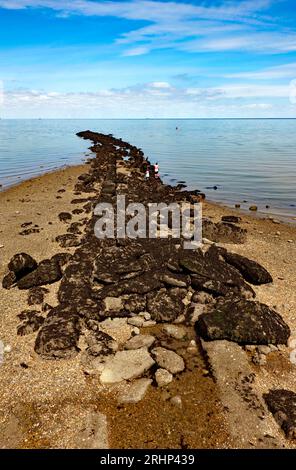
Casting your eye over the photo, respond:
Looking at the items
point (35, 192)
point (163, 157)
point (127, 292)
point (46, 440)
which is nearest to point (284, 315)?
point (127, 292)

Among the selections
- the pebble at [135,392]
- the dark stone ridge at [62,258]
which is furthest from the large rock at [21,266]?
the pebble at [135,392]

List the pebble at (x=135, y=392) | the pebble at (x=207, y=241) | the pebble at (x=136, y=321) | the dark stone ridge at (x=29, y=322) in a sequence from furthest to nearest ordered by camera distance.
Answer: the pebble at (x=207, y=241)
the pebble at (x=136, y=321)
the dark stone ridge at (x=29, y=322)
the pebble at (x=135, y=392)

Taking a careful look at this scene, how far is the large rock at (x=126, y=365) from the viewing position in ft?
29.9

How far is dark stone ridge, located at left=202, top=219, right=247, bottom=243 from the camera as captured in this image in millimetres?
19062

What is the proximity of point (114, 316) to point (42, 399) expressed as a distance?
3.80 metres

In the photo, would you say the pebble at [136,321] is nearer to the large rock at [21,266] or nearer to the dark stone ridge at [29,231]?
the large rock at [21,266]

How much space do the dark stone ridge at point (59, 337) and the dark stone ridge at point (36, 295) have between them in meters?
1.47

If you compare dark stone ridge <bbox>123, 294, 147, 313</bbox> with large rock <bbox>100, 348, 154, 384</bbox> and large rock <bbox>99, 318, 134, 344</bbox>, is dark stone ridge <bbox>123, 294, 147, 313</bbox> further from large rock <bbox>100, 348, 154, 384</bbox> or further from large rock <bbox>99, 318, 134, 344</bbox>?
large rock <bbox>100, 348, 154, 384</bbox>

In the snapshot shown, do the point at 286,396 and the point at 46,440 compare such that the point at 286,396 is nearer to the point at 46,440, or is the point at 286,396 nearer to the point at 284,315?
the point at 284,315

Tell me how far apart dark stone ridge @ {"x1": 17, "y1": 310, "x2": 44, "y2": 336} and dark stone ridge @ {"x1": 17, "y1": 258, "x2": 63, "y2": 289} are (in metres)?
1.94

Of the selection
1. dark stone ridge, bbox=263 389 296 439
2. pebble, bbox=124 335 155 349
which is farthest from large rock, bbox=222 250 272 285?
dark stone ridge, bbox=263 389 296 439

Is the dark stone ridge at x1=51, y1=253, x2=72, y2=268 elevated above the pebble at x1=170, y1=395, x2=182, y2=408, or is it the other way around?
the dark stone ridge at x1=51, y1=253, x2=72, y2=268

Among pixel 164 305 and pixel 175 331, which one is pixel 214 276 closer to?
pixel 164 305

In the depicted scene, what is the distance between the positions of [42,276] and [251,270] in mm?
8440
